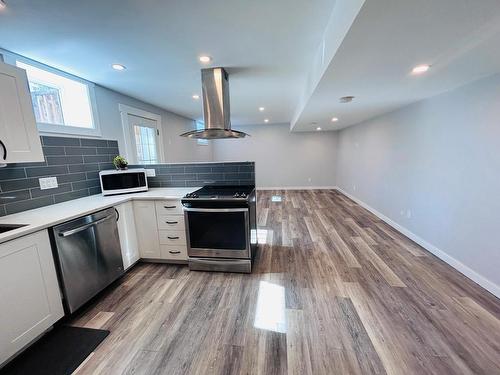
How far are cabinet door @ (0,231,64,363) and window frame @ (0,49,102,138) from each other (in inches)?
53.0

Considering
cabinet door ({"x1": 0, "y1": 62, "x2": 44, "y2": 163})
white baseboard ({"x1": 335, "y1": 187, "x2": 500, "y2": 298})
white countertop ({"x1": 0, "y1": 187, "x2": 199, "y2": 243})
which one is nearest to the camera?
white countertop ({"x1": 0, "y1": 187, "x2": 199, "y2": 243})

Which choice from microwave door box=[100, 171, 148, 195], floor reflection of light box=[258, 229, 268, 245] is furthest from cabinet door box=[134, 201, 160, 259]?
floor reflection of light box=[258, 229, 268, 245]

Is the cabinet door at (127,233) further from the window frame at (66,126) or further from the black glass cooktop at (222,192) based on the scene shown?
the window frame at (66,126)

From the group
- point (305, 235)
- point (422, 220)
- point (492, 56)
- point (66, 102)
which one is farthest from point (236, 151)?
point (492, 56)

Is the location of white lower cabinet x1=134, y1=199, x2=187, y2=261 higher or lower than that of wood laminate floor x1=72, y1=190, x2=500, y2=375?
higher

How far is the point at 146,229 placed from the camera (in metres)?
2.48

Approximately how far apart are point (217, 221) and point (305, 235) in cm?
174

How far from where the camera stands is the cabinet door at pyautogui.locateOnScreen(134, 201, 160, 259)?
243 cm

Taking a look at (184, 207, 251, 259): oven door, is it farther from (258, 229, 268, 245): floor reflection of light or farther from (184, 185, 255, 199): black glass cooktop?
(258, 229, 268, 245): floor reflection of light

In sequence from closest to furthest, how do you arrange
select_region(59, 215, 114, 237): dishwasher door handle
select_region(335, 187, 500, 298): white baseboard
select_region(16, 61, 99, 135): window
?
1. select_region(59, 215, 114, 237): dishwasher door handle
2. select_region(335, 187, 500, 298): white baseboard
3. select_region(16, 61, 99, 135): window

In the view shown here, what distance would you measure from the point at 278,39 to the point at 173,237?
2.37 m

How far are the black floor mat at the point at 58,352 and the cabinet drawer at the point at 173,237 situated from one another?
1.01 metres

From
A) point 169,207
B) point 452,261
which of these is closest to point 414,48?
point 452,261

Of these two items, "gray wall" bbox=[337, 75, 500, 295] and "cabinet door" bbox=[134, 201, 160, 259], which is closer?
"gray wall" bbox=[337, 75, 500, 295]
